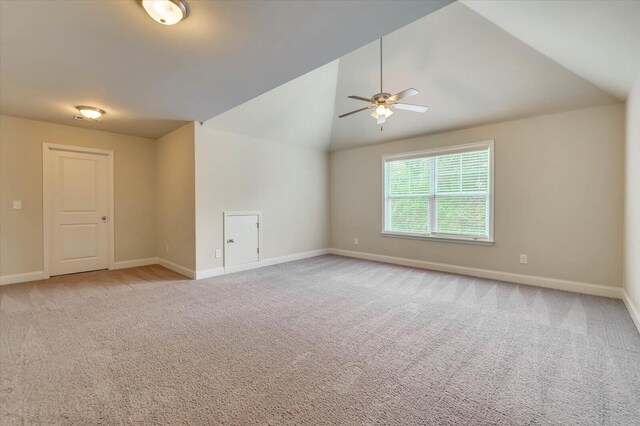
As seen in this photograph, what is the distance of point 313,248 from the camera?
20.2 feet

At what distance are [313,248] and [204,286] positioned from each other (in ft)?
9.00

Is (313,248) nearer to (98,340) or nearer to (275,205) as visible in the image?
(275,205)

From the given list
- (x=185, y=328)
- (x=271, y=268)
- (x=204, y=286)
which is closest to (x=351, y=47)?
(x=185, y=328)

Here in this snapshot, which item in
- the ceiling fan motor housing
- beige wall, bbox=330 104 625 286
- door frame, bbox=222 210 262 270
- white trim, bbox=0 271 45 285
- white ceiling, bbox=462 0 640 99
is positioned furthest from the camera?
door frame, bbox=222 210 262 270

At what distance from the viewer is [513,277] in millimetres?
4043

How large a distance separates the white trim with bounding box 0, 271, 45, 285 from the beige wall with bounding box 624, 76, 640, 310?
7.58 meters

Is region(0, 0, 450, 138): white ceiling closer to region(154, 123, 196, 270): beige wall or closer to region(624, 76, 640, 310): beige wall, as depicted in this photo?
region(154, 123, 196, 270): beige wall

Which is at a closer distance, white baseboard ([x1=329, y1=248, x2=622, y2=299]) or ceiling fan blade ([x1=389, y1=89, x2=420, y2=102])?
ceiling fan blade ([x1=389, y1=89, x2=420, y2=102])

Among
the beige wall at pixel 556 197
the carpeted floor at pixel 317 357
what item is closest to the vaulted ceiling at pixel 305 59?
the beige wall at pixel 556 197

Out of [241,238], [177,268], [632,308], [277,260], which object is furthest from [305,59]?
[632,308]

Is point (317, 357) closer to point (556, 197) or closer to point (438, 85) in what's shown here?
point (438, 85)

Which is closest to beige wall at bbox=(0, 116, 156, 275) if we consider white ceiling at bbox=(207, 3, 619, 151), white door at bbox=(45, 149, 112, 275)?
white door at bbox=(45, 149, 112, 275)

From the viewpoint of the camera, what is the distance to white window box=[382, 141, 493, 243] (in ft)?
14.2

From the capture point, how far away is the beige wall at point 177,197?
4.31 metres
